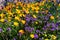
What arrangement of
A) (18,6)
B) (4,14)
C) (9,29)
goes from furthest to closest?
(18,6) < (4,14) < (9,29)

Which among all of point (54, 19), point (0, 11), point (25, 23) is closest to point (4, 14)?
point (0, 11)

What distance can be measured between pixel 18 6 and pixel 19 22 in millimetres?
1152

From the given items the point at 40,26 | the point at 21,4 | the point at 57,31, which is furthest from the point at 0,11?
the point at 57,31

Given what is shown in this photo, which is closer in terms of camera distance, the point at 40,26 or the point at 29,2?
the point at 40,26

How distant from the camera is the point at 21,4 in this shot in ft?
17.9

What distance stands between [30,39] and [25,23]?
444 mm

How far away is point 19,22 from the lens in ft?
14.1

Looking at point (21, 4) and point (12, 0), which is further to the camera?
point (12, 0)

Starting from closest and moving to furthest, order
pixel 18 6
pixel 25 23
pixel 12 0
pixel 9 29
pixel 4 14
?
pixel 9 29, pixel 25 23, pixel 4 14, pixel 18 6, pixel 12 0

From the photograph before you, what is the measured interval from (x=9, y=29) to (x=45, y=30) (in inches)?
26.4

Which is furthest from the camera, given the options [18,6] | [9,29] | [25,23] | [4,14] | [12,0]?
[12,0]

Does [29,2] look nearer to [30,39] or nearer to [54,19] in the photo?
[54,19]

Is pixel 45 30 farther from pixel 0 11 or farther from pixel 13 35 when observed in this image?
pixel 0 11

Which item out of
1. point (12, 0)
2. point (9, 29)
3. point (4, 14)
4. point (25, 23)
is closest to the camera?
point (9, 29)
